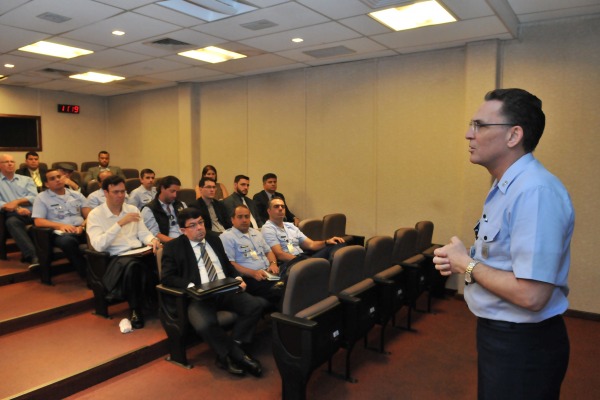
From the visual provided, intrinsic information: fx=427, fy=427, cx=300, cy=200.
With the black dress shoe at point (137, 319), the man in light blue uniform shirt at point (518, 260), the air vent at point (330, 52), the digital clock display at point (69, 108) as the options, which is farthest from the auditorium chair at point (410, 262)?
the digital clock display at point (69, 108)

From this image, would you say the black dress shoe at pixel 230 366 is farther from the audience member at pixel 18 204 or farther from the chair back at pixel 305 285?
the audience member at pixel 18 204

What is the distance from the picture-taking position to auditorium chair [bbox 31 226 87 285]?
4.67 meters

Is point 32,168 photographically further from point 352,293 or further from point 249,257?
point 352,293

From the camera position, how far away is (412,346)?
3.88m

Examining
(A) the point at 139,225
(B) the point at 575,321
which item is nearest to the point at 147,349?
(A) the point at 139,225

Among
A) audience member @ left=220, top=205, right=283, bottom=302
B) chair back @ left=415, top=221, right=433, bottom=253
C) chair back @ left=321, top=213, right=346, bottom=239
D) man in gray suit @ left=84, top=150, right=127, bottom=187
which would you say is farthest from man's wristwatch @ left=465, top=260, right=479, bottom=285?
man in gray suit @ left=84, top=150, right=127, bottom=187

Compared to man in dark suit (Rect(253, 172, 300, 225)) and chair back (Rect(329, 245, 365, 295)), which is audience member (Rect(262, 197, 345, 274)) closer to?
chair back (Rect(329, 245, 365, 295))

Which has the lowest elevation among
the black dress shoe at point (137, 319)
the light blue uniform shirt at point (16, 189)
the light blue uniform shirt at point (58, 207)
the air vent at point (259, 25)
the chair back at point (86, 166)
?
the black dress shoe at point (137, 319)

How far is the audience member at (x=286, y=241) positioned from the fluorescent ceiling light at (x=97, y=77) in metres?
4.70

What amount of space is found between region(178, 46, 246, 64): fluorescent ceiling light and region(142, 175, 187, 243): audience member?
1974 millimetres

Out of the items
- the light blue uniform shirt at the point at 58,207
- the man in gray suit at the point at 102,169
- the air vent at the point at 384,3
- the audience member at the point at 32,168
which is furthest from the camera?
the man in gray suit at the point at 102,169

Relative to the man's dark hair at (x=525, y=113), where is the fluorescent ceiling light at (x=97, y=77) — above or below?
above

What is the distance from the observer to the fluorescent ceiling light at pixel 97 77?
7.35 m

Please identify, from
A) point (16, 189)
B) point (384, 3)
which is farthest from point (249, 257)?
point (16, 189)
